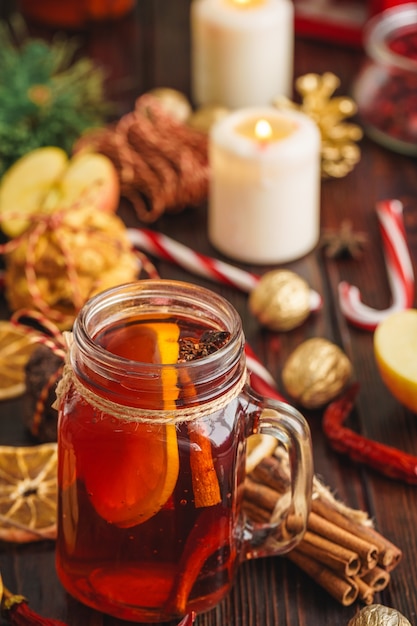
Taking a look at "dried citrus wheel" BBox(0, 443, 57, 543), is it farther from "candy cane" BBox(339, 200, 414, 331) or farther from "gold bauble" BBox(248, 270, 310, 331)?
"candy cane" BBox(339, 200, 414, 331)

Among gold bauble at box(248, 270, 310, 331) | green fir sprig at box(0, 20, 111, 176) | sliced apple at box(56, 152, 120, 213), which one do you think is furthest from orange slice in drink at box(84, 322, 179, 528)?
green fir sprig at box(0, 20, 111, 176)

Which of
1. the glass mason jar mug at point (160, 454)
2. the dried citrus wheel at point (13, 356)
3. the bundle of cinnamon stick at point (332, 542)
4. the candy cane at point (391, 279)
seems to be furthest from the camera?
the candy cane at point (391, 279)

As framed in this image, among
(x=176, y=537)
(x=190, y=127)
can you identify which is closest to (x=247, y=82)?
(x=190, y=127)

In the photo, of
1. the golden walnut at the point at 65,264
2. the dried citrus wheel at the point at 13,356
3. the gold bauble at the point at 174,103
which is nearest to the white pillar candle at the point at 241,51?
the gold bauble at the point at 174,103

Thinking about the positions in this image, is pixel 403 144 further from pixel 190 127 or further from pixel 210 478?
pixel 210 478

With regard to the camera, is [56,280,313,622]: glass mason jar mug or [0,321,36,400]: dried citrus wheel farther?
[0,321,36,400]: dried citrus wheel

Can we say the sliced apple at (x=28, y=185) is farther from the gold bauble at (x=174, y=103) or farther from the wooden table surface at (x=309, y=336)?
the gold bauble at (x=174, y=103)

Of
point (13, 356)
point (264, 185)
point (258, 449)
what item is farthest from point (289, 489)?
point (264, 185)
